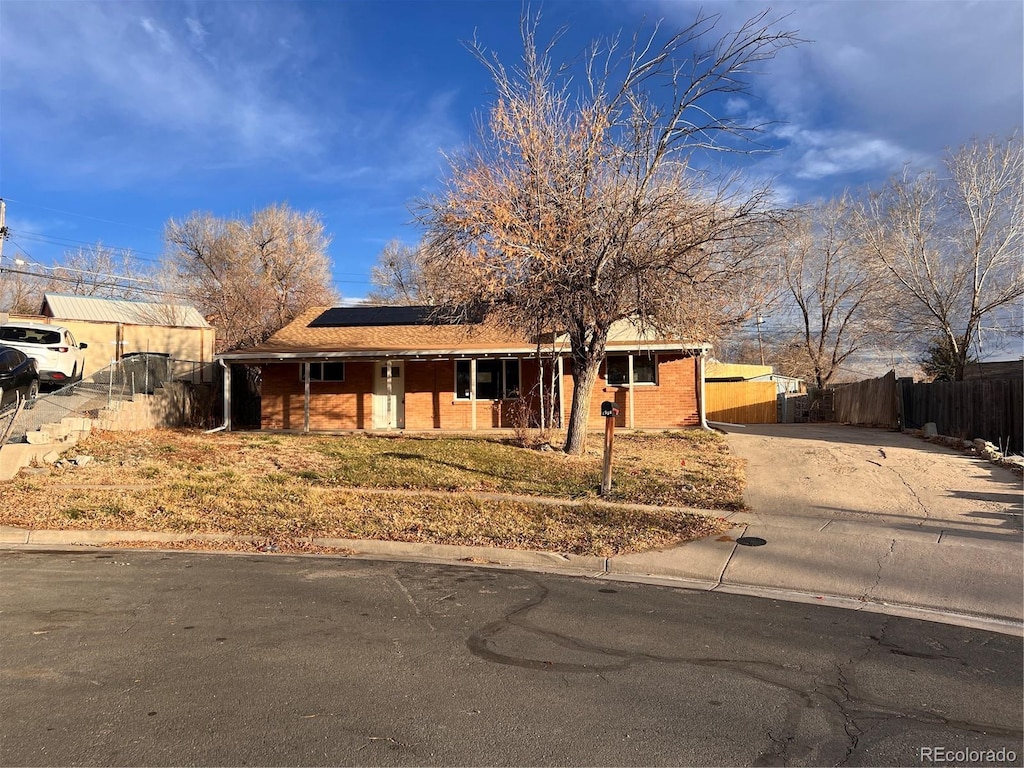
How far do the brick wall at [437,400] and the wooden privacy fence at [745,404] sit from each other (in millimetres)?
10020

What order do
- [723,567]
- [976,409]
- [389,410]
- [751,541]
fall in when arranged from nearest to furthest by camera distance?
[723,567], [751,541], [976,409], [389,410]

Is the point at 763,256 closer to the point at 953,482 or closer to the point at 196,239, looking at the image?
the point at 953,482

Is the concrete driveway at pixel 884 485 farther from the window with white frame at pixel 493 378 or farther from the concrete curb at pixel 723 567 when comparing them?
the window with white frame at pixel 493 378

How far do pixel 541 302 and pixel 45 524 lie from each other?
8.20 m

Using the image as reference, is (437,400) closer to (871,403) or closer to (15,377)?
(15,377)

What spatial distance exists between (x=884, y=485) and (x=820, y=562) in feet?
14.6

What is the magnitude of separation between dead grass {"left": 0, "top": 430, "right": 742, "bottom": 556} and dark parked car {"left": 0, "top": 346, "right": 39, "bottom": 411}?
1693 millimetres

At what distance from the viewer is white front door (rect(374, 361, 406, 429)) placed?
20.8m

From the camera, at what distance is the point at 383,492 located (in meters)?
10.9

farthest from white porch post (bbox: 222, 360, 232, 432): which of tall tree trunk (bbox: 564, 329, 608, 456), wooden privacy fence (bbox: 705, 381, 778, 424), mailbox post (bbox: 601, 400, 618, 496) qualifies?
wooden privacy fence (bbox: 705, 381, 778, 424)

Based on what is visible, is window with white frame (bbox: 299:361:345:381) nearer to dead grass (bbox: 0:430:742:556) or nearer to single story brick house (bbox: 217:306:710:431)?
single story brick house (bbox: 217:306:710:431)

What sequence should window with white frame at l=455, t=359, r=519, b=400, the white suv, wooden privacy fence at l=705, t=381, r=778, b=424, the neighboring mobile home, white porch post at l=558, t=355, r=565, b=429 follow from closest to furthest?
the white suv
white porch post at l=558, t=355, r=565, b=429
window with white frame at l=455, t=359, r=519, b=400
the neighboring mobile home
wooden privacy fence at l=705, t=381, r=778, b=424

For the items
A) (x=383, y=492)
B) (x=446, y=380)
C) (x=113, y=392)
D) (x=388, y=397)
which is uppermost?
(x=446, y=380)

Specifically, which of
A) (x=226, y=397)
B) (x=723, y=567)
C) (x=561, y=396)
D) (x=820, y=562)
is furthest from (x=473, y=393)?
(x=820, y=562)
